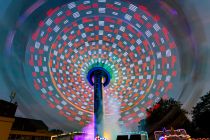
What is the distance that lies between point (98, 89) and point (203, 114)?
24.2 metres

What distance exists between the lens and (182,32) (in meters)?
20.6

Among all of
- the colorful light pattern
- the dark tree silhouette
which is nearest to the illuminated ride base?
the colorful light pattern

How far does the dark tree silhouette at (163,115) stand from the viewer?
4313cm

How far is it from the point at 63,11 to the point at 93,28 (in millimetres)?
4060

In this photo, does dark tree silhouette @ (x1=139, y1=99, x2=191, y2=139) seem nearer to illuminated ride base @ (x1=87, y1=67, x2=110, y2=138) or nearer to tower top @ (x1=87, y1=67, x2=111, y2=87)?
tower top @ (x1=87, y1=67, x2=111, y2=87)

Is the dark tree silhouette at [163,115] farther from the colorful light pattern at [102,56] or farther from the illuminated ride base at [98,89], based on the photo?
the illuminated ride base at [98,89]

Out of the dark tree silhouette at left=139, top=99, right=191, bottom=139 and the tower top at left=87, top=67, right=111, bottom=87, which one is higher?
the tower top at left=87, top=67, right=111, bottom=87

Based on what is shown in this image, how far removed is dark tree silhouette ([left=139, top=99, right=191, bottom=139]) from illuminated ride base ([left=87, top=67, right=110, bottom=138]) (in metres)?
22.4

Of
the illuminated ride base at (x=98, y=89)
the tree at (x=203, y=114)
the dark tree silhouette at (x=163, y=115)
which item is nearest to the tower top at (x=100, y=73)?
the illuminated ride base at (x=98, y=89)

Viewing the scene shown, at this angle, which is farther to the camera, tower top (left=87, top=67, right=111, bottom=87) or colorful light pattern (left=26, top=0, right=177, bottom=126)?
tower top (left=87, top=67, right=111, bottom=87)

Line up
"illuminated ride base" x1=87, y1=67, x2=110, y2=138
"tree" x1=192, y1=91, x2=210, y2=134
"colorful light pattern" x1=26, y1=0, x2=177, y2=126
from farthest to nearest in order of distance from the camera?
"tree" x1=192, y1=91, x2=210, y2=134 → "colorful light pattern" x1=26, y1=0, x2=177, y2=126 → "illuminated ride base" x1=87, y1=67, x2=110, y2=138

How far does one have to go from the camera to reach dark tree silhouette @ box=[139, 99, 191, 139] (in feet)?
142

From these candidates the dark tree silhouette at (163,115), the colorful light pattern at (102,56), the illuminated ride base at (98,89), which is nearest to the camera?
the illuminated ride base at (98,89)

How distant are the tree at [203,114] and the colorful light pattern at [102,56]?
17209mm
